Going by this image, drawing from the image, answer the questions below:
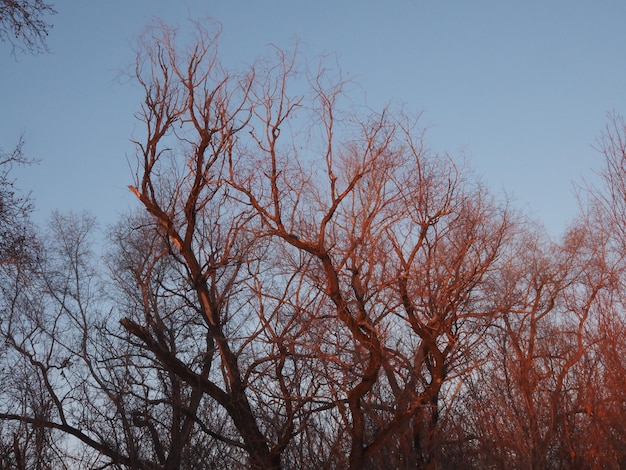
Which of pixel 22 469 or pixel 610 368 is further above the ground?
pixel 22 469

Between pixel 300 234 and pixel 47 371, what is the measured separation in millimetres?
8513

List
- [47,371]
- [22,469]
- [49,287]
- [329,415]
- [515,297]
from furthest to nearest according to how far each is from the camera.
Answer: [49,287] → [47,371] → [329,415] → [22,469] → [515,297]

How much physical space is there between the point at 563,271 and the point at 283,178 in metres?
5.27

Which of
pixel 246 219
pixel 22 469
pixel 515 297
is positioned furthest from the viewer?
pixel 22 469

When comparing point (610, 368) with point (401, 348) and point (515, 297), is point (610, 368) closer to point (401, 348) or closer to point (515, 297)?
point (515, 297)

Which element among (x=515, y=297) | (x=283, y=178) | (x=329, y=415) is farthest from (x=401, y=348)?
(x=283, y=178)

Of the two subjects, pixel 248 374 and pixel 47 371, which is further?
pixel 47 371

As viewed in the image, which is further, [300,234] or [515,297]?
[515,297]

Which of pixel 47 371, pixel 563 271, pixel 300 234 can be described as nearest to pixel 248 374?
pixel 300 234

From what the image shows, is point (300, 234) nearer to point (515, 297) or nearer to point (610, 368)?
point (515, 297)

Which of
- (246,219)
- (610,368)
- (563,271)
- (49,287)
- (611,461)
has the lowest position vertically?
(611,461)

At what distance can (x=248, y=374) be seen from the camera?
36.0 feet

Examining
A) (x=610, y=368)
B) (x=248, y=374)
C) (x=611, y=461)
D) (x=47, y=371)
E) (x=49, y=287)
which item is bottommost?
(x=611, y=461)

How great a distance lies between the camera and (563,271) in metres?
12.4
